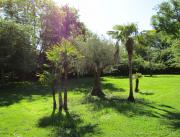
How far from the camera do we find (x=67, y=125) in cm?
1554

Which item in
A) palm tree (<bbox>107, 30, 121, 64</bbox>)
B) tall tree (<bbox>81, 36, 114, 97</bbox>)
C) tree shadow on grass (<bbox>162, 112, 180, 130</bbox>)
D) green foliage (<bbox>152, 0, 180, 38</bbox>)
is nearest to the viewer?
tree shadow on grass (<bbox>162, 112, 180, 130</bbox>)

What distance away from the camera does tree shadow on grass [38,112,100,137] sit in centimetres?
1389

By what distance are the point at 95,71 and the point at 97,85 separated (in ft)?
4.37

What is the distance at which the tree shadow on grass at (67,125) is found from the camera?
13887mm

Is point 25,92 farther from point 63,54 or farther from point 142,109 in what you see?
point 142,109

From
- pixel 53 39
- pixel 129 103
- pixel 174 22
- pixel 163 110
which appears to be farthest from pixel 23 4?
pixel 163 110

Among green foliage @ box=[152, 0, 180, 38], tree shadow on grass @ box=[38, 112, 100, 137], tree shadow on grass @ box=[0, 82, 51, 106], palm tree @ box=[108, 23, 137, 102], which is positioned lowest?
tree shadow on grass @ box=[38, 112, 100, 137]

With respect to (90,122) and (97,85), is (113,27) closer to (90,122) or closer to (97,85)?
(97,85)

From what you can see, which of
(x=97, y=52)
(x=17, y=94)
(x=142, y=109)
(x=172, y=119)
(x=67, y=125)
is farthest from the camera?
(x=17, y=94)

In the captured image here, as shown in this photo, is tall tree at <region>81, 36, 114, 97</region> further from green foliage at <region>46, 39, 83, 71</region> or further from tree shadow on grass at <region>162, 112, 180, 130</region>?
tree shadow on grass at <region>162, 112, 180, 130</region>

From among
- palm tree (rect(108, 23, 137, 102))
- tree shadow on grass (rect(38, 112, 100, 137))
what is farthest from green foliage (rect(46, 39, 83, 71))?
palm tree (rect(108, 23, 137, 102))

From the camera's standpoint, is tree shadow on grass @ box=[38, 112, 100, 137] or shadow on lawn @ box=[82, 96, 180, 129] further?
shadow on lawn @ box=[82, 96, 180, 129]

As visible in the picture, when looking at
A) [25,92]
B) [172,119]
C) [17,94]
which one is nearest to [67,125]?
[172,119]

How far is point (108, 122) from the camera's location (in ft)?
52.0
